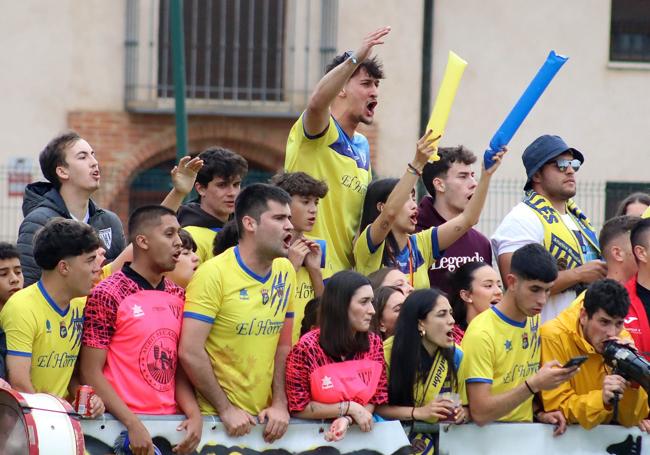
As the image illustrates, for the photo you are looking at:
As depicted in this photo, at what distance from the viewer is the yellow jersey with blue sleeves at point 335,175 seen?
23.0 feet

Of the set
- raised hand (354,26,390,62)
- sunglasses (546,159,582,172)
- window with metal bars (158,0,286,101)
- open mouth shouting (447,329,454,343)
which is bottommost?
open mouth shouting (447,329,454,343)

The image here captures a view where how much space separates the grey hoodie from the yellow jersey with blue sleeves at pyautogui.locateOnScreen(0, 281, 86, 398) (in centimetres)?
69

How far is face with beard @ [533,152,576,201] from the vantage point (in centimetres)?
737

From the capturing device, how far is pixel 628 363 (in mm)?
6305

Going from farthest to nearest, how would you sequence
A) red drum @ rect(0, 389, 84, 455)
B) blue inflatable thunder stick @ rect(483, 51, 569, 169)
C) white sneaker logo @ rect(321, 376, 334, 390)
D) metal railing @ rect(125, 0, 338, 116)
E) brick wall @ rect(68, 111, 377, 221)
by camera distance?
metal railing @ rect(125, 0, 338, 116)
brick wall @ rect(68, 111, 377, 221)
blue inflatable thunder stick @ rect(483, 51, 569, 169)
white sneaker logo @ rect(321, 376, 334, 390)
red drum @ rect(0, 389, 84, 455)

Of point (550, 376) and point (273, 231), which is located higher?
point (273, 231)

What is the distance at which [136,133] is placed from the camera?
731 inches

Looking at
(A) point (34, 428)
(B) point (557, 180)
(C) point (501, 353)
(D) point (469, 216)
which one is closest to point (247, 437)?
(A) point (34, 428)

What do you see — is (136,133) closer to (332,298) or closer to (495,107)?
(495,107)

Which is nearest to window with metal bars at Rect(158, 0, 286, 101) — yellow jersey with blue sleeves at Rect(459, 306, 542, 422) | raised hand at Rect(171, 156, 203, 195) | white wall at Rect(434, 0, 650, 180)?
white wall at Rect(434, 0, 650, 180)

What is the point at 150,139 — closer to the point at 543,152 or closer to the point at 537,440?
the point at 543,152

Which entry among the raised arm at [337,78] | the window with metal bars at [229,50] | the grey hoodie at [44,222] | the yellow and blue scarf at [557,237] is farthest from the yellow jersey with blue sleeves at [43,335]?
the window with metal bars at [229,50]

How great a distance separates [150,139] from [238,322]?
12.9 metres

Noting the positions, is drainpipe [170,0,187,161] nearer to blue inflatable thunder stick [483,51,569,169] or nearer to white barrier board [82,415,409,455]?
blue inflatable thunder stick [483,51,569,169]
